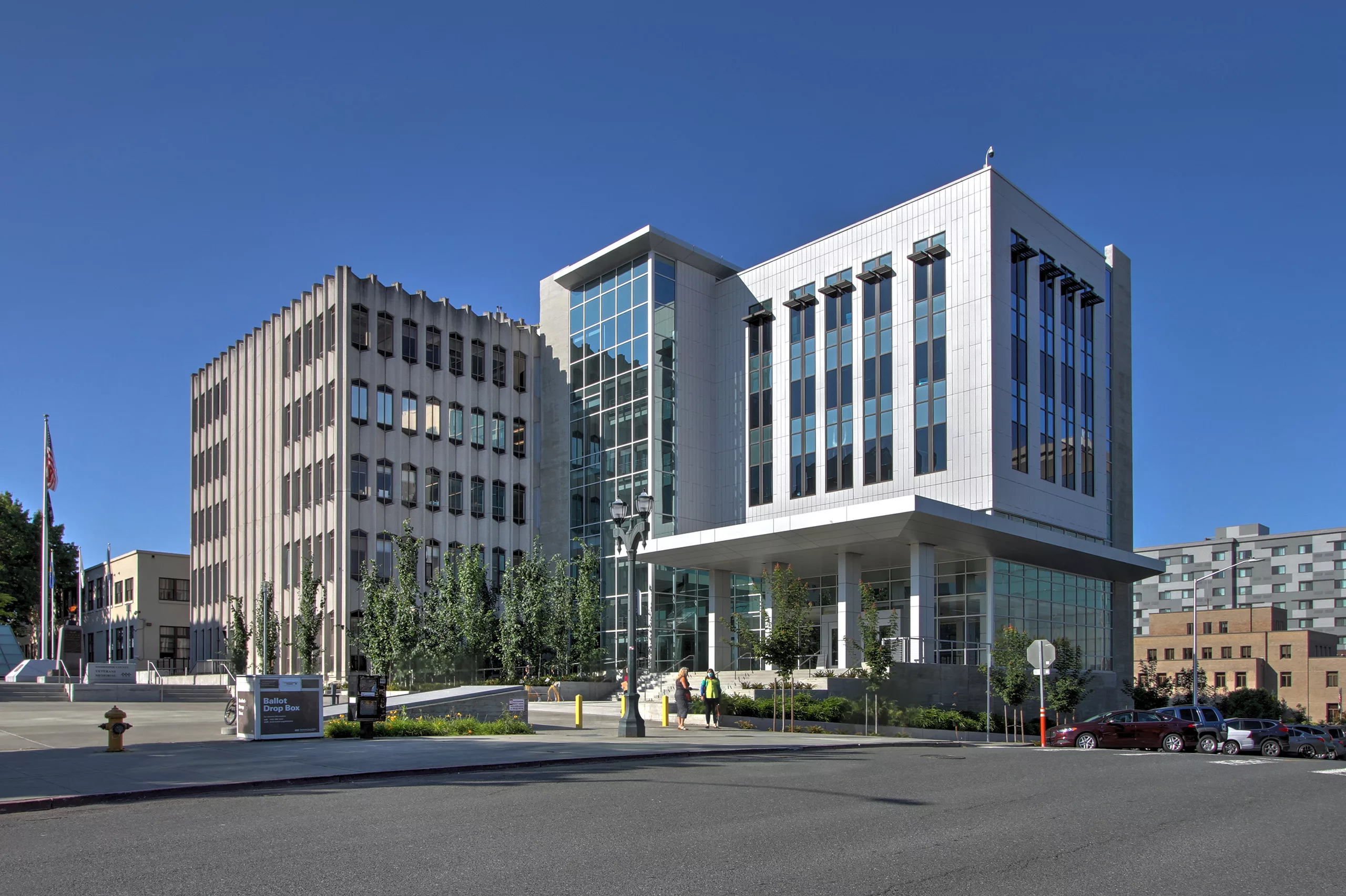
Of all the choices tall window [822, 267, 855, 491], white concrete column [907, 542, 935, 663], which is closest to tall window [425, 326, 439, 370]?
tall window [822, 267, 855, 491]

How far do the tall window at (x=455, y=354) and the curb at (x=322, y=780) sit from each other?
130ft

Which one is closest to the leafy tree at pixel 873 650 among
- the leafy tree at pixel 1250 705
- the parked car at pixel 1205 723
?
the parked car at pixel 1205 723

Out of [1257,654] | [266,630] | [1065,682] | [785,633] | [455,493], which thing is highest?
[455,493]

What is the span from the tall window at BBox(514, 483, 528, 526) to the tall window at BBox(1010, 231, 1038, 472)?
2720 centimetres

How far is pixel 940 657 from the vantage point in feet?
141

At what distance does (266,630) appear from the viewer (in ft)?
189

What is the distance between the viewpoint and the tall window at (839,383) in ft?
153

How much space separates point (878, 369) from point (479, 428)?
75.7 ft

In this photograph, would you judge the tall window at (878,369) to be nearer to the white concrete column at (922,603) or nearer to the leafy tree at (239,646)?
the white concrete column at (922,603)

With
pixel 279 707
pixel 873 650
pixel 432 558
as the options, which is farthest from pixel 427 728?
pixel 432 558

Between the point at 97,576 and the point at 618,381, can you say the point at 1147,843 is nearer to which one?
the point at 618,381

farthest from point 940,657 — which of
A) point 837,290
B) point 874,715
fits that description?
point 837,290

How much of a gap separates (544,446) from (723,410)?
11.2m

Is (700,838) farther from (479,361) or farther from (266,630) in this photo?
(266,630)
